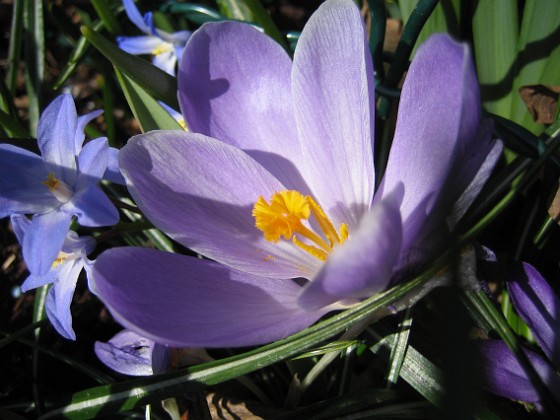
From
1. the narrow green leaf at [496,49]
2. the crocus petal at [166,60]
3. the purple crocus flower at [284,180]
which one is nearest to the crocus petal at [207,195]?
the purple crocus flower at [284,180]

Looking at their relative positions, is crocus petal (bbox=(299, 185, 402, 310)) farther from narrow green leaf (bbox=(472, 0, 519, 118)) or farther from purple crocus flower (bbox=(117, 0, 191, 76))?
purple crocus flower (bbox=(117, 0, 191, 76))

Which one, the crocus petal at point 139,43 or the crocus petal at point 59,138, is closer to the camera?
the crocus petal at point 59,138

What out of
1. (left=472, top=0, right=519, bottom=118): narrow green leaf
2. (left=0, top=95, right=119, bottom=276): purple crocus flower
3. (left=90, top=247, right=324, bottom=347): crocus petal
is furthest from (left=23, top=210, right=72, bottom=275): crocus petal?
(left=472, top=0, right=519, bottom=118): narrow green leaf

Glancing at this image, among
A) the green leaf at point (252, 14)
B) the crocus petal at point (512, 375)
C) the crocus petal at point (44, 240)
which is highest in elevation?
the green leaf at point (252, 14)

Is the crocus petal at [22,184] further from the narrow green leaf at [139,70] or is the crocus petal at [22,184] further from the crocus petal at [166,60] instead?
the crocus petal at [166,60]

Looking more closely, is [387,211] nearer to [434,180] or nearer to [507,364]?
[434,180]
